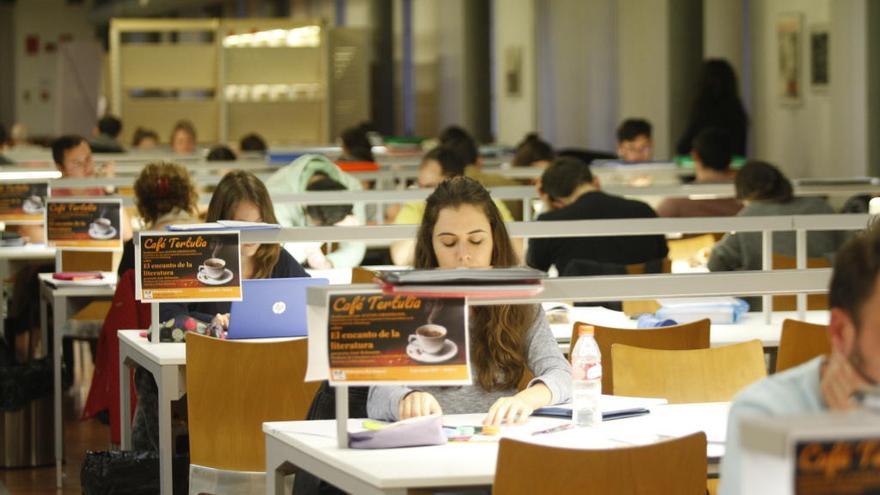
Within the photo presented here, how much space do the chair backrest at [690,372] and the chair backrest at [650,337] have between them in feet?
1.23

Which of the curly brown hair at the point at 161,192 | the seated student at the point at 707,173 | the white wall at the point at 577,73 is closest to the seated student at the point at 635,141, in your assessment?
the seated student at the point at 707,173

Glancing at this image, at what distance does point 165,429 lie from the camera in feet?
13.7

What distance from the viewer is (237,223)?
14.7ft

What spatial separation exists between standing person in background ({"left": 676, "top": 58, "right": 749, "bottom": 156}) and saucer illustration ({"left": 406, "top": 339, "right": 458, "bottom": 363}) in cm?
832

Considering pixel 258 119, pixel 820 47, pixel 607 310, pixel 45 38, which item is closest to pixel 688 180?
pixel 820 47

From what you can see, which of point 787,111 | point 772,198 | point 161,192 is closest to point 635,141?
point 787,111

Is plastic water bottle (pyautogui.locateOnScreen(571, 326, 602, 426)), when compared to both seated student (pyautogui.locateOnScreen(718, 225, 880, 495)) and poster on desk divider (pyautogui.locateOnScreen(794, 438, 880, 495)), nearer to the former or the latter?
seated student (pyautogui.locateOnScreen(718, 225, 880, 495))

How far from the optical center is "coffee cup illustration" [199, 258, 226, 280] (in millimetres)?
4422

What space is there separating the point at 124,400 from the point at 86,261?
2.36 m

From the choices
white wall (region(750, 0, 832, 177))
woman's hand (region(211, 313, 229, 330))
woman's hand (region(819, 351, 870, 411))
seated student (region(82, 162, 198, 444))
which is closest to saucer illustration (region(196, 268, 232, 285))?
woman's hand (region(211, 313, 229, 330))

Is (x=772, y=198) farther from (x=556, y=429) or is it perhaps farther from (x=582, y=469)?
(x=582, y=469)

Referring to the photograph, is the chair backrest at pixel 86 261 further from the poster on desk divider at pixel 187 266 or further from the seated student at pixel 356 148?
the seated student at pixel 356 148

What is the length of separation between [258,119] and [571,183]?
9335 millimetres

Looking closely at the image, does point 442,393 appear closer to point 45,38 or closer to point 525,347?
point 525,347
